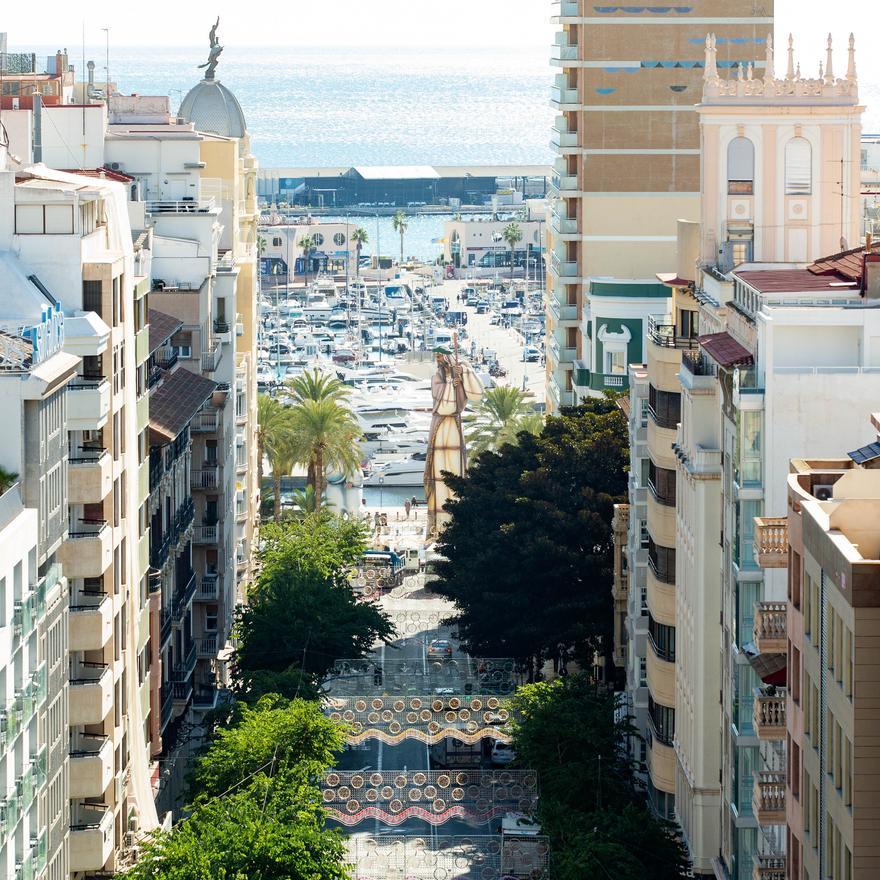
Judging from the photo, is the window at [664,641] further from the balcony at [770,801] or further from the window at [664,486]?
the balcony at [770,801]

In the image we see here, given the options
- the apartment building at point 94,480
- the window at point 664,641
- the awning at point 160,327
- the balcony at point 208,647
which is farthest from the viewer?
the balcony at point 208,647

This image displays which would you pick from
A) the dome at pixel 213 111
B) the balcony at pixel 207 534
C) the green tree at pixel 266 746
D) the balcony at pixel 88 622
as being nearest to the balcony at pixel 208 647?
the balcony at pixel 207 534

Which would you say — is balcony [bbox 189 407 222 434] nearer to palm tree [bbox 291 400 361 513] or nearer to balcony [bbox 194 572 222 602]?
balcony [bbox 194 572 222 602]

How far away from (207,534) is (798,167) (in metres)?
30.4

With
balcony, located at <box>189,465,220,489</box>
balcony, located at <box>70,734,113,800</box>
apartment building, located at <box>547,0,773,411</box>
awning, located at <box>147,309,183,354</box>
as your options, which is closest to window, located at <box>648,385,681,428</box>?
awning, located at <box>147,309,183,354</box>

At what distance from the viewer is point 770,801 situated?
53.1 m

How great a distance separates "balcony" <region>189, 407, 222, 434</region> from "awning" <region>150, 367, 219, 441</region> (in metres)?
1.85

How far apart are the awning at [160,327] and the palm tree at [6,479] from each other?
3334 cm

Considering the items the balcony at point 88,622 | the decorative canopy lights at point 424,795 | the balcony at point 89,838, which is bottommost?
the decorative canopy lights at point 424,795

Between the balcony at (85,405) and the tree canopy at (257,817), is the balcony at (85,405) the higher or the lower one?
the higher one

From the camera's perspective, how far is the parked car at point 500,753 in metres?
88.9

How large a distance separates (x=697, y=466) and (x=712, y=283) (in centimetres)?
619

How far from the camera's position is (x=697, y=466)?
2650 inches

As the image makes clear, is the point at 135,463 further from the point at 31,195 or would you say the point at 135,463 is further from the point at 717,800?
the point at 717,800
